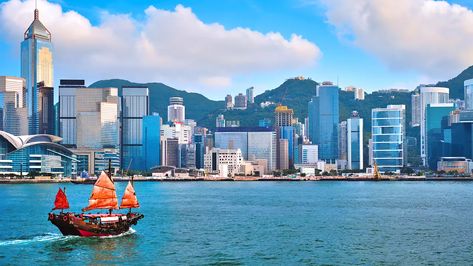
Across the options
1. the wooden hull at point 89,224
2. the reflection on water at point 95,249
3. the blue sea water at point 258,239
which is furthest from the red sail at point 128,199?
the reflection on water at point 95,249

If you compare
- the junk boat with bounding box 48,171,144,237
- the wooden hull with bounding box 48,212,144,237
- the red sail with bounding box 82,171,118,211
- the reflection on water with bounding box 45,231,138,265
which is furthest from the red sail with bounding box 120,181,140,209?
the reflection on water with bounding box 45,231,138,265

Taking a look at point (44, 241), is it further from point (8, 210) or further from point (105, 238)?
point (8, 210)

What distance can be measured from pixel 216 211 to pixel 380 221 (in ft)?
67.5

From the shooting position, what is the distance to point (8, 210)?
81875 mm

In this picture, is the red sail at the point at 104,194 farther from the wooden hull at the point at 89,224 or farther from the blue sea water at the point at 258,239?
the blue sea water at the point at 258,239

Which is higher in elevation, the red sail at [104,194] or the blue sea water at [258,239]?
the red sail at [104,194]

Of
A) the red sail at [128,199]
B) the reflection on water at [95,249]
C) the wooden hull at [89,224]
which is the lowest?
the reflection on water at [95,249]

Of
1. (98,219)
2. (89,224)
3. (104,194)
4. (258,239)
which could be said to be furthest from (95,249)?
(258,239)

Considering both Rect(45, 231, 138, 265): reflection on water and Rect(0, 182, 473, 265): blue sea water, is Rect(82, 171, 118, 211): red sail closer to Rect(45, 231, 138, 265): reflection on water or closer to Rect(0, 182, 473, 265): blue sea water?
Rect(0, 182, 473, 265): blue sea water

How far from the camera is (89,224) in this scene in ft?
175

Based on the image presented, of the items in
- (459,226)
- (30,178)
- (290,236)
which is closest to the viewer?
(290,236)

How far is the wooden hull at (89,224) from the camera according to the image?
53.1 m

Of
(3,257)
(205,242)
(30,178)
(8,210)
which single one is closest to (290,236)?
(205,242)

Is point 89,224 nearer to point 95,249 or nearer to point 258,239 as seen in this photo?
point 95,249
